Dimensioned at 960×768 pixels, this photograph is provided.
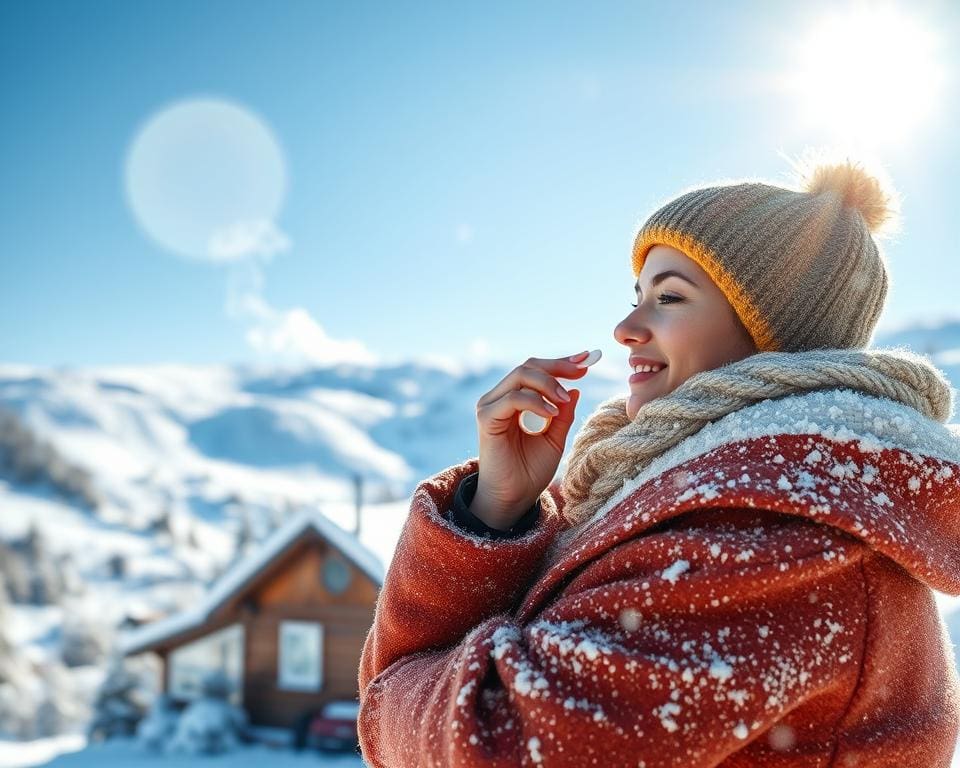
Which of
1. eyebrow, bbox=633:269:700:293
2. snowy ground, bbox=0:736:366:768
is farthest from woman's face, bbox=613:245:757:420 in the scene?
snowy ground, bbox=0:736:366:768

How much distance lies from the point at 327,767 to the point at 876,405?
Result: 11.0 m

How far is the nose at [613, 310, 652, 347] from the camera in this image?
1424mm

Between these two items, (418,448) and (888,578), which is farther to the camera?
(418,448)

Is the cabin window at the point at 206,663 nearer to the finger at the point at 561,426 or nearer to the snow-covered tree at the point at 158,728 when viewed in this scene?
the snow-covered tree at the point at 158,728

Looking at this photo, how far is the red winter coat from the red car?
34.0 ft

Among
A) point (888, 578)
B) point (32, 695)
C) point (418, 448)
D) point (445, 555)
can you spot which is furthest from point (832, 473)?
point (418, 448)

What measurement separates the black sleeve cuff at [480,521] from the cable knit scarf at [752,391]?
0.10 m

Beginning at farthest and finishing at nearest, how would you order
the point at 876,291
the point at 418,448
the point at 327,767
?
1. the point at 418,448
2. the point at 327,767
3. the point at 876,291

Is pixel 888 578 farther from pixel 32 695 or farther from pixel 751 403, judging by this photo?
pixel 32 695

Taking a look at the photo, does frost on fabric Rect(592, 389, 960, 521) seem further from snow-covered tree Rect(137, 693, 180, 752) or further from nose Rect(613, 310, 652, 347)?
snow-covered tree Rect(137, 693, 180, 752)

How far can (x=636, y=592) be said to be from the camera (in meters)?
0.95

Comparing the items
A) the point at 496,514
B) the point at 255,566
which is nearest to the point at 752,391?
the point at 496,514

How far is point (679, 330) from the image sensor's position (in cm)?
139

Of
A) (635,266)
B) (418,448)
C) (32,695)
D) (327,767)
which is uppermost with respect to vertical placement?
(635,266)
